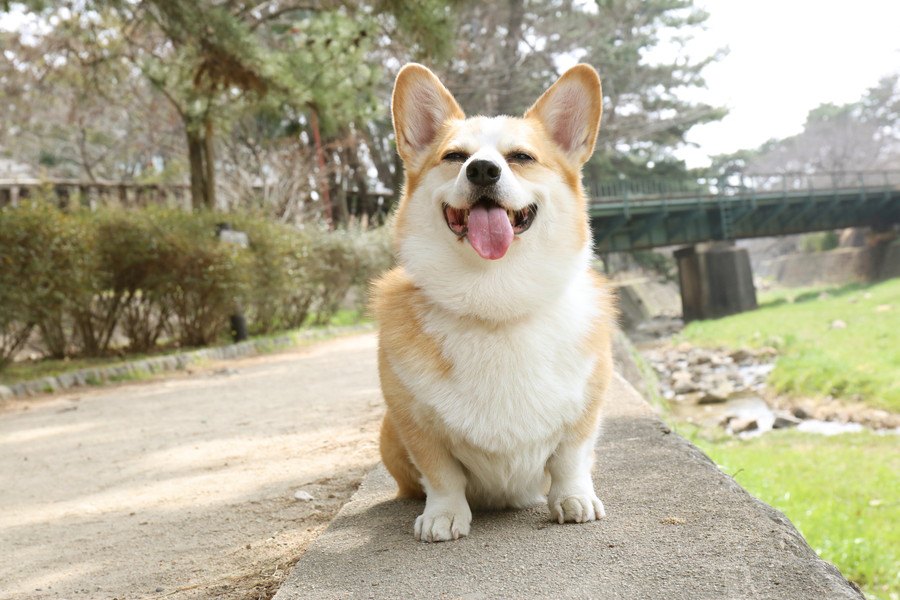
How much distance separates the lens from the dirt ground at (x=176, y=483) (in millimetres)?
2766

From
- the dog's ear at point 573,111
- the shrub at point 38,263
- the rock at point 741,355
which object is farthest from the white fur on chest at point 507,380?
the rock at point 741,355

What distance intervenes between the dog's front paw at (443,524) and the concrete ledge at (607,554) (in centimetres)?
4

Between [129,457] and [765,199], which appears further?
[765,199]

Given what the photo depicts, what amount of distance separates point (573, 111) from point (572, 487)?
1.35 m

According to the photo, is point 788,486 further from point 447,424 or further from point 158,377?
point 158,377

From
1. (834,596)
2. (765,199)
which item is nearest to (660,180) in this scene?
(765,199)

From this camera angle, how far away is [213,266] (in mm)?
10664

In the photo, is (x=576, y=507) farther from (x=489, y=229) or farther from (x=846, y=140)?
(x=846, y=140)

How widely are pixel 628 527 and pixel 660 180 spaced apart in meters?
28.7

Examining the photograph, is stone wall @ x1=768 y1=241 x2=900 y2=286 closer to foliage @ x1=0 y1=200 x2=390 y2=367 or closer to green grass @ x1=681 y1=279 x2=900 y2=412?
green grass @ x1=681 y1=279 x2=900 y2=412

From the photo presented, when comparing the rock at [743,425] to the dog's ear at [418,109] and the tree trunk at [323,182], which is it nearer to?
the dog's ear at [418,109]

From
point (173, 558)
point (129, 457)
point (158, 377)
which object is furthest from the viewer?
point (158, 377)

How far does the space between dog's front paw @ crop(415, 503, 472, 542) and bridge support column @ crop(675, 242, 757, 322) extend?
27.6 metres

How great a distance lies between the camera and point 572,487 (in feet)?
7.99
